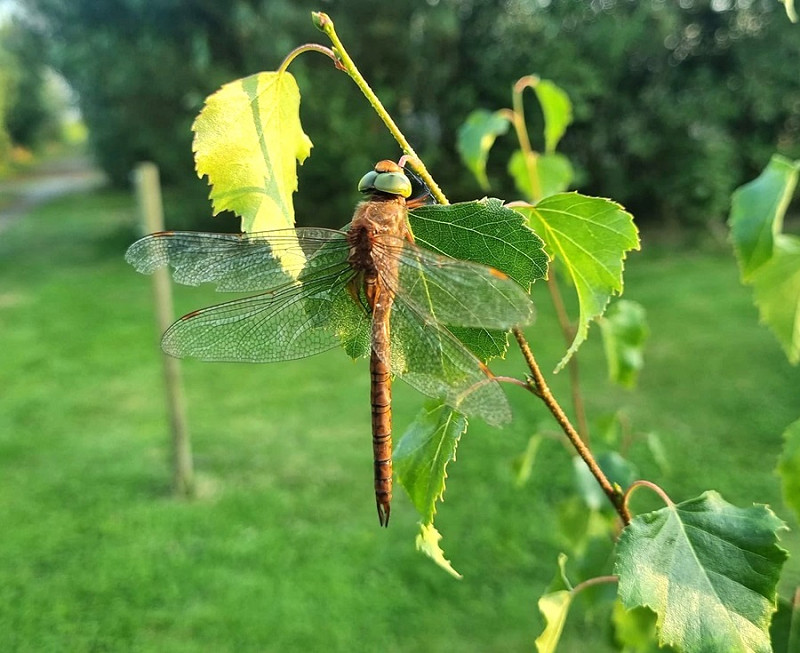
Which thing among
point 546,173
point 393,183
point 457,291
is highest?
point 546,173

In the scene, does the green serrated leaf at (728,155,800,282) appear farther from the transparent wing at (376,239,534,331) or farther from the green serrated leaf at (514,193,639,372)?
the transparent wing at (376,239,534,331)

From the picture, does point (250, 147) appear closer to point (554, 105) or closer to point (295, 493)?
point (554, 105)

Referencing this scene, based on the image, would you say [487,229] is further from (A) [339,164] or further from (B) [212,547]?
(A) [339,164]

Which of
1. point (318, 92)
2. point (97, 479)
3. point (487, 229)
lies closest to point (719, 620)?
point (487, 229)

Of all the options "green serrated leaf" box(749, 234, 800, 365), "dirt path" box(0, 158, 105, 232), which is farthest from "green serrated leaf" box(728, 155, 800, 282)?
"dirt path" box(0, 158, 105, 232)

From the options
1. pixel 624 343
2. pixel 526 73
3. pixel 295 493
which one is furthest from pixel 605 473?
pixel 526 73

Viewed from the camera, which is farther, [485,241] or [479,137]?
[479,137]
